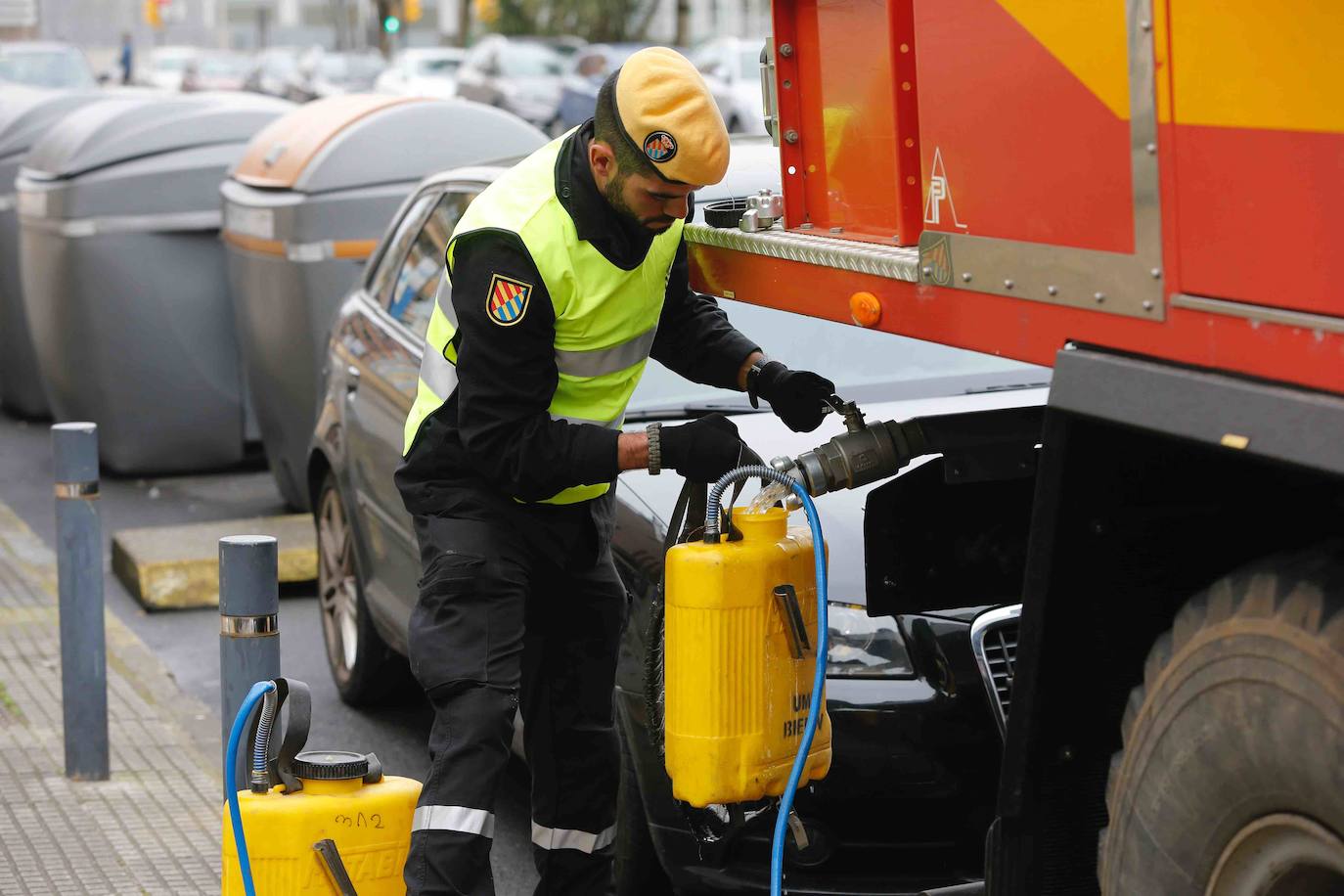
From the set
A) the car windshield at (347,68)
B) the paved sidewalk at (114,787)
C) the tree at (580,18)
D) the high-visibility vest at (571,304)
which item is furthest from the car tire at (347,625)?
the tree at (580,18)

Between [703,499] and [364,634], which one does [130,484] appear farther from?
[703,499]

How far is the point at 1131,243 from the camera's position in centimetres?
226

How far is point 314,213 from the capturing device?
7969 millimetres

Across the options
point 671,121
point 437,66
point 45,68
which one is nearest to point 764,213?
point 671,121

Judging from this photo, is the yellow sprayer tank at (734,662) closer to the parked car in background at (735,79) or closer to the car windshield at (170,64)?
the parked car in background at (735,79)

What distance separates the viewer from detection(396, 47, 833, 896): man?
10.9ft

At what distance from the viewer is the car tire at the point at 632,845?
393cm

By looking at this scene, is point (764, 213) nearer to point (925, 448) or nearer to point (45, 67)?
point (925, 448)

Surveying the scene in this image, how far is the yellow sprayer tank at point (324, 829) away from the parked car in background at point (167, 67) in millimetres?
45450

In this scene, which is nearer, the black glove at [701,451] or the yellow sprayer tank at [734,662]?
the yellow sprayer tank at [734,662]

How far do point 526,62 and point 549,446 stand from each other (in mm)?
29769

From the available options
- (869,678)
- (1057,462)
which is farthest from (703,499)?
(1057,462)

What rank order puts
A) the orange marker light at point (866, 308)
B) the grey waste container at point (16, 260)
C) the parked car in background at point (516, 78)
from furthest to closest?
the parked car in background at point (516, 78)
the grey waste container at point (16, 260)
the orange marker light at point (866, 308)

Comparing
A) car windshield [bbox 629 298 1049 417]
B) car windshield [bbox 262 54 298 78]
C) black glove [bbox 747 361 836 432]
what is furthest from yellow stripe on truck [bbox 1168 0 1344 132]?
car windshield [bbox 262 54 298 78]
